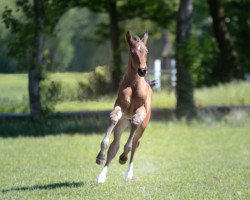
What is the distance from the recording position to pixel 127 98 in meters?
9.46

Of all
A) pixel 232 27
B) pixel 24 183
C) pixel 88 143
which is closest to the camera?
pixel 24 183

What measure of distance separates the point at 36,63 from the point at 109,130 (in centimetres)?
1064

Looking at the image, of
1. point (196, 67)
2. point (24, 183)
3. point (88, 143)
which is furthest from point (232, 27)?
point (24, 183)

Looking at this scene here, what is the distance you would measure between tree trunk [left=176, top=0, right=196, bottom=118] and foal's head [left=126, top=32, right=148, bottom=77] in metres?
11.9

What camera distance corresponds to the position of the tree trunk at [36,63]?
762 inches

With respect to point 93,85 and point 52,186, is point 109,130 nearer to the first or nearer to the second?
point 52,186

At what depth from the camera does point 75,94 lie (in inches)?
727

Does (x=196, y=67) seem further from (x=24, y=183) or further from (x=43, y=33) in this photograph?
(x=24, y=183)

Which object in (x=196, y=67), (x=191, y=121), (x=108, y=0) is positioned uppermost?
(x=108, y=0)

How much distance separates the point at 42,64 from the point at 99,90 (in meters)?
2.23

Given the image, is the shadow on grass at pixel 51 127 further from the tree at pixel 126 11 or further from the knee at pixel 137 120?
the knee at pixel 137 120

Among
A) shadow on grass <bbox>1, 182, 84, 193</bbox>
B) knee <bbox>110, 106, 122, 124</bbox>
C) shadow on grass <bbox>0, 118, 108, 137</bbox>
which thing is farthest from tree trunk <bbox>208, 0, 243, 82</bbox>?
knee <bbox>110, 106, 122, 124</bbox>

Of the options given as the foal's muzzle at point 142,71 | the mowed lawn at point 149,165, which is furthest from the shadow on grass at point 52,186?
the foal's muzzle at point 142,71

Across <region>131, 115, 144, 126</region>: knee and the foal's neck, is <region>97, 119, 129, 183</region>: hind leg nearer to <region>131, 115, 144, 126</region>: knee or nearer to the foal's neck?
<region>131, 115, 144, 126</region>: knee
